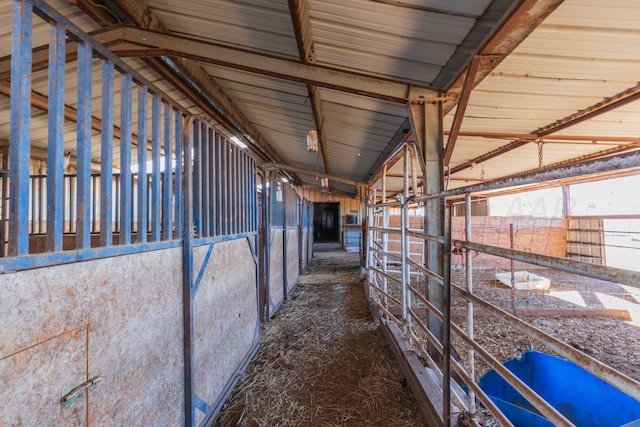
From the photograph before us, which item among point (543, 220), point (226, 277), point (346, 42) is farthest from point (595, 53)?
point (543, 220)

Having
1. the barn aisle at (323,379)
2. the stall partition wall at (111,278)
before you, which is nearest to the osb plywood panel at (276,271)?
the barn aisle at (323,379)

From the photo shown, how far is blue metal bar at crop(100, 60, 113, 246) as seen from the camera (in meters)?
1.24

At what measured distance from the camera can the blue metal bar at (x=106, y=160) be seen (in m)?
1.24

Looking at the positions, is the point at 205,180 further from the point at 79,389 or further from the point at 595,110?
the point at 595,110

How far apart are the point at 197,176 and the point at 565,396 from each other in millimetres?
2530

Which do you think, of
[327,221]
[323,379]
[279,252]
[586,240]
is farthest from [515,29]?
[327,221]

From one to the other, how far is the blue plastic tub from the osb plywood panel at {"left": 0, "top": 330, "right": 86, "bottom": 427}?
6.18 ft

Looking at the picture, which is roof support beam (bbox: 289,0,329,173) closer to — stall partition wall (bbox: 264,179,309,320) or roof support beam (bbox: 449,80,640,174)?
stall partition wall (bbox: 264,179,309,320)

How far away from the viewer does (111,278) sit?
1.22 metres

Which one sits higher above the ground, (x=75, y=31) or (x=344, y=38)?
(x=344, y=38)

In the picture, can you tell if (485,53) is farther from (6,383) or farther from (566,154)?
(566,154)

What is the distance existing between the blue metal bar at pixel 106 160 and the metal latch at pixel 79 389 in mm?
525

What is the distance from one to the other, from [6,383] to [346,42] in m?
2.58

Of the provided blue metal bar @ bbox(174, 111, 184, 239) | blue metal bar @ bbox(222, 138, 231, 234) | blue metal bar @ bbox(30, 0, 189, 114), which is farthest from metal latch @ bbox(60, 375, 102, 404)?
blue metal bar @ bbox(222, 138, 231, 234)
